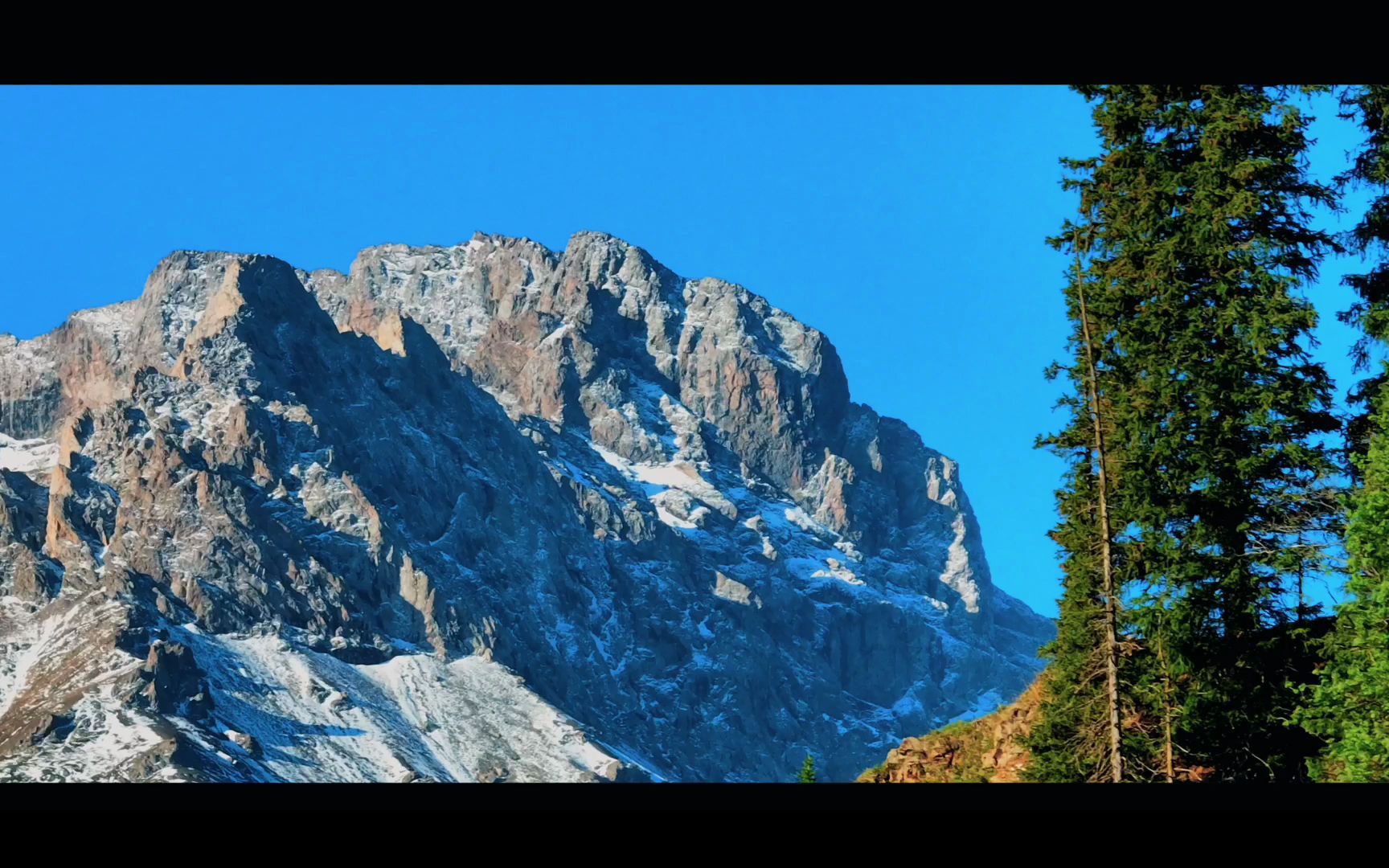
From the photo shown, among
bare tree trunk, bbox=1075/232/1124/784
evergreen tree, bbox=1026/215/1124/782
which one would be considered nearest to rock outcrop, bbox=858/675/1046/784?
evergreen tree, bbox=1026/215/1124/782

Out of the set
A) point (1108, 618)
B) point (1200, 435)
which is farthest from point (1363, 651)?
point (1200, 435)

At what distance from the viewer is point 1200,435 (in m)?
28.7

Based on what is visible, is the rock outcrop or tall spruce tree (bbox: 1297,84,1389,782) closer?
tall spruce tree (bbox: 1297,84,1389,782)

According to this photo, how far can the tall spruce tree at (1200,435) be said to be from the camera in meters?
26.8

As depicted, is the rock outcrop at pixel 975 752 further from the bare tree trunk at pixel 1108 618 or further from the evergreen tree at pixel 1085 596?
the bare tree trunk at pixel 1108 618

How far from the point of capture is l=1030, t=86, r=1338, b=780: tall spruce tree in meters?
26.8

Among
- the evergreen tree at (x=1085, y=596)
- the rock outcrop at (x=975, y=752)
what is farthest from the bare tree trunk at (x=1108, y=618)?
the rock outcrop at (x=975, y=752)

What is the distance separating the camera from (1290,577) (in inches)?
1094

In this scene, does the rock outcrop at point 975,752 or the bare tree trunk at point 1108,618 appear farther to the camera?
the rock outcrop at point 975,752

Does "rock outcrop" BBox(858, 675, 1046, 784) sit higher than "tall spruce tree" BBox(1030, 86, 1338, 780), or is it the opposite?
"tall spruce tree" BBox(1030, 86, 1338, 780)

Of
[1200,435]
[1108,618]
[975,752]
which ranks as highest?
[1200,435]

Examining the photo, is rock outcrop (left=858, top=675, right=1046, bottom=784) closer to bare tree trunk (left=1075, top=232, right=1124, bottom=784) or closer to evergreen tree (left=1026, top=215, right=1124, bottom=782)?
evergreen tree (left=1026, top=215, right=1124, bottom=782)

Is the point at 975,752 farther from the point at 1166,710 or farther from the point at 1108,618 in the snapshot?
the point at 1108,618
